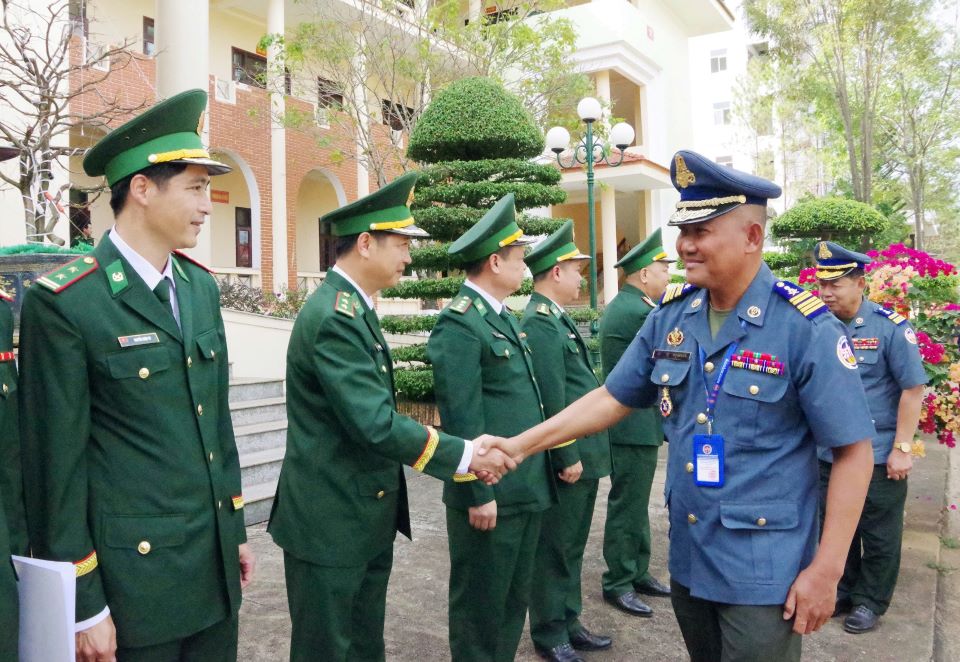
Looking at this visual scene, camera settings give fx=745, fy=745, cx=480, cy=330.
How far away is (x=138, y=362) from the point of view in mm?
2070

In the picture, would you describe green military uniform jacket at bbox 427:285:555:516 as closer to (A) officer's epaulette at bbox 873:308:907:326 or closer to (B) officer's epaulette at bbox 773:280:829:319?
(B) officer's epaulette at bbox 773:280:829:319

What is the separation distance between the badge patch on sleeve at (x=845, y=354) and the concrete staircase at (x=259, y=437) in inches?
171

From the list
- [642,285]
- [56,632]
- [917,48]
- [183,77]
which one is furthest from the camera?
[917,48]

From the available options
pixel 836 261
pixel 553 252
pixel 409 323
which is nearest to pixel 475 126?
pixel 409 323

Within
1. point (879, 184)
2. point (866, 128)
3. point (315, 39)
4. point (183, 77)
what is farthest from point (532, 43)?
point (879, 184)

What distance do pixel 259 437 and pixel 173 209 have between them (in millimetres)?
4863

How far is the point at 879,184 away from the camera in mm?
24938

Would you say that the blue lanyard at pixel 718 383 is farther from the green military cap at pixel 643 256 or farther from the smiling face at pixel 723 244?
the green military cap at pixel 643 256

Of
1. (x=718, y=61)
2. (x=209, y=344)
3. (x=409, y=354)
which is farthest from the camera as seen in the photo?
(x=718, y=61)

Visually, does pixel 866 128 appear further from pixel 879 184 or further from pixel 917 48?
pixel 879 184

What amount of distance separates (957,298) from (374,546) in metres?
6.02

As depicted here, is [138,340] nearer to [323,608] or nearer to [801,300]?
[323,608]

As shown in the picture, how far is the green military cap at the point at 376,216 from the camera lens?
9.50 ft

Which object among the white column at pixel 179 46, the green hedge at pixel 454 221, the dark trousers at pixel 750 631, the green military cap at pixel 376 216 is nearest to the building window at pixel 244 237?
the white column at pixel 179 46
